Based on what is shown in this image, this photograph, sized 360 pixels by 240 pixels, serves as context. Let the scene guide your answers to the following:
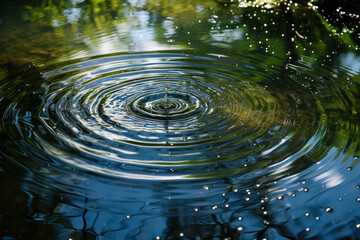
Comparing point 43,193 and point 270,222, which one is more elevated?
point 43,193

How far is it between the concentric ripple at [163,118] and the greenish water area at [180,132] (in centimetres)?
A: 1

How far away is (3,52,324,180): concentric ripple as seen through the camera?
228 cm

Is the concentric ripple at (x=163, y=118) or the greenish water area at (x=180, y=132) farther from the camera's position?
the concentric ripple at (x=163, y=118)

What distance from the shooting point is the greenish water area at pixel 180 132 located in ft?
6.23

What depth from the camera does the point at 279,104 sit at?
2.88 metres

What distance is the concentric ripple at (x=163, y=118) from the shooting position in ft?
7.48

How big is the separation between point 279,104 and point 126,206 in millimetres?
1380

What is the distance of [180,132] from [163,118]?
221mm

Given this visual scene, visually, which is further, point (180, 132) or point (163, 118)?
point (163, 118)

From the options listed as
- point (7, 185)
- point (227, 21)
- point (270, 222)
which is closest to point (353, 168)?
point (270, 222)

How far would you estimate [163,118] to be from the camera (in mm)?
2729

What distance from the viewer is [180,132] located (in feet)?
8.38

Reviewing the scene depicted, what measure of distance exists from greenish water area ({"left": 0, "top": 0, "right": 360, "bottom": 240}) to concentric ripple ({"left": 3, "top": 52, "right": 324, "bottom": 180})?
1 cm

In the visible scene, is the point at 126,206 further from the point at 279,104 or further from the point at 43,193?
the point at 279,104
